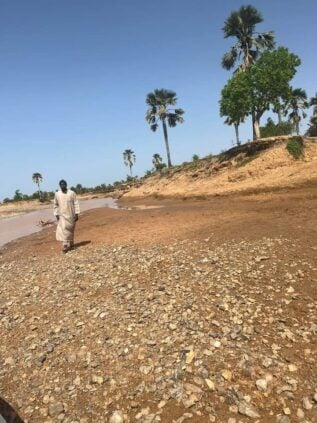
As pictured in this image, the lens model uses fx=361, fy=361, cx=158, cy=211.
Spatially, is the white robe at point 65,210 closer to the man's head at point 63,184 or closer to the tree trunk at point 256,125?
the man's head at point 63,184

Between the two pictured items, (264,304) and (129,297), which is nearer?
(264,304)

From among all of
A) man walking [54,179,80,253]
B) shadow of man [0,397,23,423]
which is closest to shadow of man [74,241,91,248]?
man walking [54,179,80,253]

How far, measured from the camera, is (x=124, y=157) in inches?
4390

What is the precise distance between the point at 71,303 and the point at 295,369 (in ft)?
16.3

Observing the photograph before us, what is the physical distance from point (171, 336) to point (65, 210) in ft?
26.0

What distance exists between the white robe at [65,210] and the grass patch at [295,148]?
2256 cm

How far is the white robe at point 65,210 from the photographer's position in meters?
13.0

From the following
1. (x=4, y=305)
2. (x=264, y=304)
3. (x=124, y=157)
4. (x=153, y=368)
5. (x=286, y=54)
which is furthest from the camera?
(x=124, y=157)

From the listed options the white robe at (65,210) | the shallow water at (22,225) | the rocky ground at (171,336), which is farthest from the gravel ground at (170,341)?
the shallow water at (22,225)

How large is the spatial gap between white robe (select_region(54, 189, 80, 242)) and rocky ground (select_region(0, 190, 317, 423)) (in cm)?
262

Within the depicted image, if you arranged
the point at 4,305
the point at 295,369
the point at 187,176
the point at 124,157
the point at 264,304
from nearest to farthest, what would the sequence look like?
the point at 295,369 → the point at 264,304 → the point at 4,305 → the point at 187,176 → the point at 124,157

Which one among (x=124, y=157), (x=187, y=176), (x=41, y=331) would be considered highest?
(x=124, y=157)

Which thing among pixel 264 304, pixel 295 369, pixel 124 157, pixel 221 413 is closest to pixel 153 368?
pixel 221 413

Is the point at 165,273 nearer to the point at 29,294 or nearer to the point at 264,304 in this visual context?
the point at 264,304
